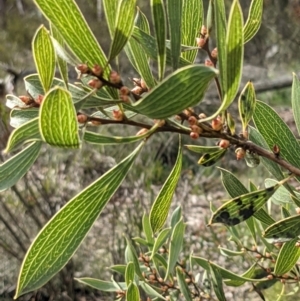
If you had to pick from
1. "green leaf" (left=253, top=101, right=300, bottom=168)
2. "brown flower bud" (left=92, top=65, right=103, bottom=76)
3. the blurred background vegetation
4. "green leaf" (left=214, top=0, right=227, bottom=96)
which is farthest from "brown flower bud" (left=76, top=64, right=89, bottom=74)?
the blurred background vegetation

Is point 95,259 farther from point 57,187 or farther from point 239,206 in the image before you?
point 239,206

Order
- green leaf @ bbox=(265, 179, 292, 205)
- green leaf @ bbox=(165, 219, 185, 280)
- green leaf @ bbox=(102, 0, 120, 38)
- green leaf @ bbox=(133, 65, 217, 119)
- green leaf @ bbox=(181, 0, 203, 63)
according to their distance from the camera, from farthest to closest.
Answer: green leaf @ bbox=(165, 219, 185, 280) → green leaf @ bbox=(265, 179, 292, 205) → green leaf @ bbox=(181, 0, 203, 63) → green leaf @ bbox=(102, 0, 120, 38) → green leaf @ bbox=(133, 65, 217, 119)

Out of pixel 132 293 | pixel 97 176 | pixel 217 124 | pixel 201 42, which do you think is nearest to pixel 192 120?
pixel 217 124

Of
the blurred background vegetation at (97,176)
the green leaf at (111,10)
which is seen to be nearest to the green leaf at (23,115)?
the green leaf at (111,10)

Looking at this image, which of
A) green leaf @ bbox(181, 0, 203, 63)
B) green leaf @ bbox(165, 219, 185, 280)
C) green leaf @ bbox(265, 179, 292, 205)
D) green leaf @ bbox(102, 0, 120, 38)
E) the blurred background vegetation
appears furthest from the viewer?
the blurred background vegetation

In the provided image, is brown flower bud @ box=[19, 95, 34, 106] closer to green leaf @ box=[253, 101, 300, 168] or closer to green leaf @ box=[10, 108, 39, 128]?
green leaf @ box=[10, 108, 39, 128]

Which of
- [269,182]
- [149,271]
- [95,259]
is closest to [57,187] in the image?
[95,259]

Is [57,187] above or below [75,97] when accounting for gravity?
below
